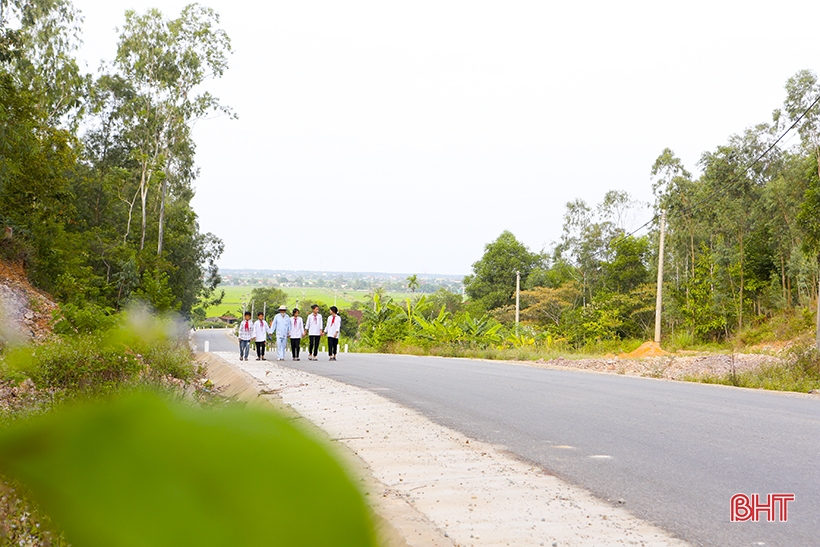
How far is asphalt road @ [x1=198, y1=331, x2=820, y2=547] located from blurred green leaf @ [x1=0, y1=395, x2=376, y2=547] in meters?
1.07

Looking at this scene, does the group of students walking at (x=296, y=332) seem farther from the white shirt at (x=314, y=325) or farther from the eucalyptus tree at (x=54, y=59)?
the eucalyptus tree at (x=54, y=59)

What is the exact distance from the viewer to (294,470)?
0.25 m

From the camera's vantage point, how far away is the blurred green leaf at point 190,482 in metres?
0.24

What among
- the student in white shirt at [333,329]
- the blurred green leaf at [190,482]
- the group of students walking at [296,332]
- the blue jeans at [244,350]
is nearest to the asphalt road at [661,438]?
the blurred green leaf at [190,482]

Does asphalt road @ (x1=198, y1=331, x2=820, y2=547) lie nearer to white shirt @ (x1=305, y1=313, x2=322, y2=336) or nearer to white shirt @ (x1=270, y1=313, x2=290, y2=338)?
white shirt @ (x1=270, y1=313, x2=290, y2=338)

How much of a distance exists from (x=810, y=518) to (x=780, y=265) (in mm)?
30709

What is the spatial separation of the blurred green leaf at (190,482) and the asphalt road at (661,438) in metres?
1.07

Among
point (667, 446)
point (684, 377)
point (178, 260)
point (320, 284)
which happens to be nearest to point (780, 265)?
point (684, 377)

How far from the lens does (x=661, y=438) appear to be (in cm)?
657

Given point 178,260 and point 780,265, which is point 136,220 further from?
point 780,265

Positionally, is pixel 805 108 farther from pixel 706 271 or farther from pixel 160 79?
pixel 160 79

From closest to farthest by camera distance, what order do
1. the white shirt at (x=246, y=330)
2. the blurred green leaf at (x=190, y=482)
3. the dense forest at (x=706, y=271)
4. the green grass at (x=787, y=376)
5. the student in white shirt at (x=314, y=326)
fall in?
the blurred green leaf at (x=190, y=482)
the white shirt at (x=246, y=330)
the green grass at (x=787, y=376)
the student in white shirt at (x=314, y=326)
the dense forest at (x=706, y=271)

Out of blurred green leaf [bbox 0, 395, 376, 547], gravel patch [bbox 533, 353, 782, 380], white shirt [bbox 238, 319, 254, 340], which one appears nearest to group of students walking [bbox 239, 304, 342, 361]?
white shirt [bbox 238, 319, 254, 340]

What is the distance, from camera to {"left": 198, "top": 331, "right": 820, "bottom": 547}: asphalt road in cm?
423
